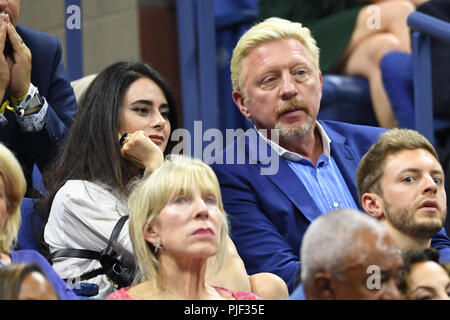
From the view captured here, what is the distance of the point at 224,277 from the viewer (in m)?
1.85

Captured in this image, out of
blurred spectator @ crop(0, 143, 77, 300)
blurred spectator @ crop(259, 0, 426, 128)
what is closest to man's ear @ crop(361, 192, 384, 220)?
blurred spectator @ crop(0, 143, 77, 300)

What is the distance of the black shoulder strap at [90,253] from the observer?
192cm

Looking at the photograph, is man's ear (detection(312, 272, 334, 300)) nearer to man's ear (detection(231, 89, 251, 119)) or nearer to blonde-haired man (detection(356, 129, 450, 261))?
blonde-haired man (detection(356, 129, 450, 261))

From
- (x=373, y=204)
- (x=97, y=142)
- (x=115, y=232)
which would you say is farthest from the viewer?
(x=97, y=142)

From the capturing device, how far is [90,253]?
1.96m

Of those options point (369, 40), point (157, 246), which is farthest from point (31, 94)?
point (369, 40)

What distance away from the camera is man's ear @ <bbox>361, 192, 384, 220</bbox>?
1996mm

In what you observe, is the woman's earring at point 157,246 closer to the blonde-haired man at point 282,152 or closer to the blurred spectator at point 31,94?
the blonde-haired man at point 282,152

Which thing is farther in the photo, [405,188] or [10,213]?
[405,188]

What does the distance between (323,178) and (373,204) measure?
291 millimetres

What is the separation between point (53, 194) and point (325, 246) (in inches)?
32.6

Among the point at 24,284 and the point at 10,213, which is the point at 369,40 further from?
the point at 24,284
